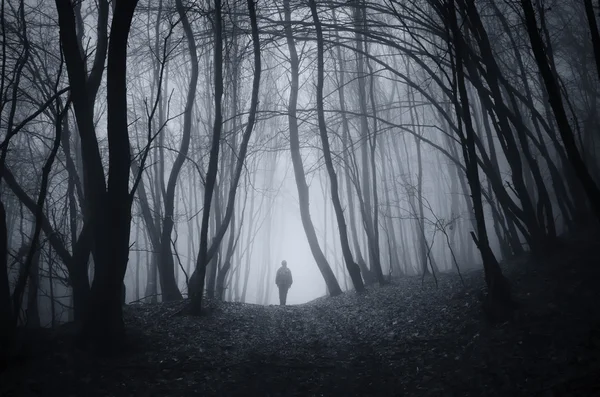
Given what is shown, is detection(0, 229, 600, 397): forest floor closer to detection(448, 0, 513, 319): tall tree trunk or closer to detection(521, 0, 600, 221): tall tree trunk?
detection(448, 0, 513, 319): tall tree trunk

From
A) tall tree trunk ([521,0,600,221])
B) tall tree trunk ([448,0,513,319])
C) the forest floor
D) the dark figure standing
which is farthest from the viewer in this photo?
the dark figure standing

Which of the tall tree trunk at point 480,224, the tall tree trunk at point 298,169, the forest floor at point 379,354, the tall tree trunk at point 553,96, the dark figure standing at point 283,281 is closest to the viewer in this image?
the forest floor at point 379,354

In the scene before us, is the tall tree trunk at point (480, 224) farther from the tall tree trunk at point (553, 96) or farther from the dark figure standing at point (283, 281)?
the dark figure standing at point (283, 281)

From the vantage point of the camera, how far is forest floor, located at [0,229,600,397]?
3.34 meters

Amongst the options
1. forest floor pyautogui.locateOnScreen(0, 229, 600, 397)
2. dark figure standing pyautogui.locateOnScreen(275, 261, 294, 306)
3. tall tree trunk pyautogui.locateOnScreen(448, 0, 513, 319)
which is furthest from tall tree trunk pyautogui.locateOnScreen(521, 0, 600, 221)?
dark figure standing pyautogui.locateOnScreen(275, 261, 294, 306)

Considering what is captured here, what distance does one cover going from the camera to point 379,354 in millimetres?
4605

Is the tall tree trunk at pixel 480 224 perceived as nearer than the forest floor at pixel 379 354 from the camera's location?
No

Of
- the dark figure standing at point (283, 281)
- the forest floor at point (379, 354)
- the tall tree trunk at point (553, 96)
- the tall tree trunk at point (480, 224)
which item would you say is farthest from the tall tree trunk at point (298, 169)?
the tall tree trunk at point (553, 96)

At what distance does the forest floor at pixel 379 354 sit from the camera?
11.0 feet

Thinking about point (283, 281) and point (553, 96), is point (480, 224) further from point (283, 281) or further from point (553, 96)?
point (283, 281)

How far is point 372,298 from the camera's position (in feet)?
26.2

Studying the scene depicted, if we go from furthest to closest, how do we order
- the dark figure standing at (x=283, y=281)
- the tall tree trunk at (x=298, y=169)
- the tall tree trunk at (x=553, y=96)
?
the dark figure standing at (x=283, y=281) < the tall tree trunk at (x=298, y=169) < the tall tree trunk at (x=553, y=96)

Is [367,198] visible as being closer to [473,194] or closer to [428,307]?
[428,307]

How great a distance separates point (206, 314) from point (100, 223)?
8.89 ft
